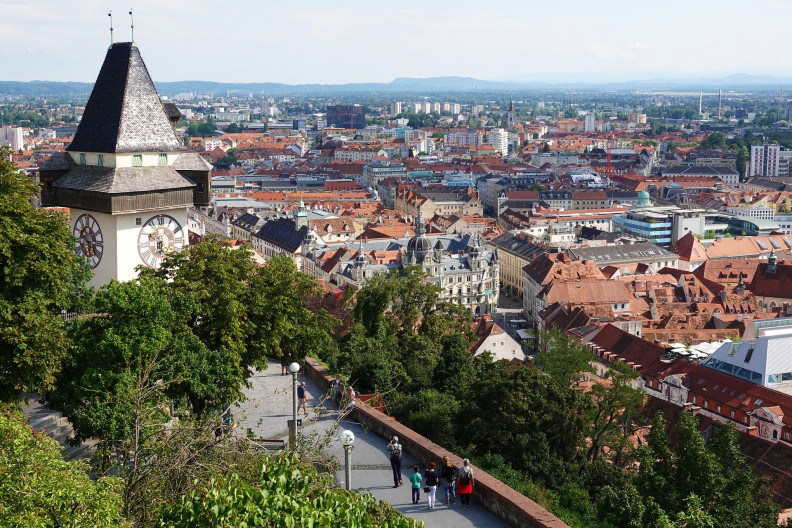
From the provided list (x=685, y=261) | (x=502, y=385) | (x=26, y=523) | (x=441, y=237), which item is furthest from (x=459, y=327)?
(x=685, y=261)

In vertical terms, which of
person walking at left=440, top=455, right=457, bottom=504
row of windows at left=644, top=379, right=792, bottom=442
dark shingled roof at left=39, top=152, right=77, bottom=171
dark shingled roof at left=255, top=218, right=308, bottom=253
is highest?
dark shingled roof at left=39, top=152, right=77, bottom=171

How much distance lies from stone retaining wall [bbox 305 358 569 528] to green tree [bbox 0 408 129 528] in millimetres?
6394

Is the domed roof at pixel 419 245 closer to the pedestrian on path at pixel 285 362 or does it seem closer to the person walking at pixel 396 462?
the pedestrian on path at pixel 285 362

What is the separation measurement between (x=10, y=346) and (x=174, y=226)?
4793mm

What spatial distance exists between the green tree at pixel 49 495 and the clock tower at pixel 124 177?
27.7 ft

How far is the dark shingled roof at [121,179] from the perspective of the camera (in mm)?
20469

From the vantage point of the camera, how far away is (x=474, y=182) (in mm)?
168625

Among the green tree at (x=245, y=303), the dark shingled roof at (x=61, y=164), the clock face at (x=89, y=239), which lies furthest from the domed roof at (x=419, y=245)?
the clock face at (x=89, y=239)

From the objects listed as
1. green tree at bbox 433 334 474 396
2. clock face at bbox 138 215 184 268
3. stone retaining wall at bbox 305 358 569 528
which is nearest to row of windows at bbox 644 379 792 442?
green tree at bbox 433 334 474 396

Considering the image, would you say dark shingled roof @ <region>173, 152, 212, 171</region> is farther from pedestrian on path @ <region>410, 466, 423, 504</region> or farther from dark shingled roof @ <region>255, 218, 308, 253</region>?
dark shingled roof @ <region>255, 218, 308, 253</region>

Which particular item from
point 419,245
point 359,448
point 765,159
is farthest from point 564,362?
point 765,159

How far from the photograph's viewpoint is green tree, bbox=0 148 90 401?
18.0 metres

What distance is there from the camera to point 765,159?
18162cm

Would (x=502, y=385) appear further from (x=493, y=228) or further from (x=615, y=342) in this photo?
(x=493, y=228)
